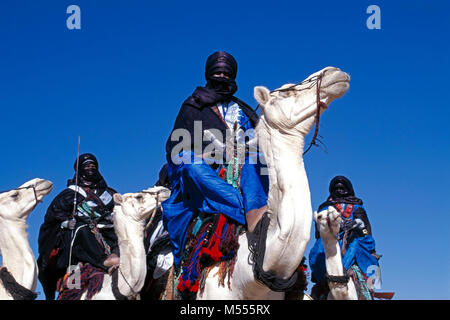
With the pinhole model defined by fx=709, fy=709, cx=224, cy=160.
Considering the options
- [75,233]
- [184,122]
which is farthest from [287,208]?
[75,233]

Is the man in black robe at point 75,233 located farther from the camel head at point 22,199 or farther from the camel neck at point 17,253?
the camel neck at point 17,253

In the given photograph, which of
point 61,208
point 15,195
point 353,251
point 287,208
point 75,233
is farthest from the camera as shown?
point 353,251

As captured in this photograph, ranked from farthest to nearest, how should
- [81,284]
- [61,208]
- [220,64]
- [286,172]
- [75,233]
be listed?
[61,208]
[75,233]
[81,284]
[220,64]
[286,172]

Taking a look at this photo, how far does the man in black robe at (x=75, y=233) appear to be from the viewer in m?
9.29

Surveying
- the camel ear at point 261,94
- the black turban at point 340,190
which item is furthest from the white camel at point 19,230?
the black turban at point 340,190

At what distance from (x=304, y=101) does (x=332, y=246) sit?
10.8 feet

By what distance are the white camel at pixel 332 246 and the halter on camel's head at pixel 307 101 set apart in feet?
8.64

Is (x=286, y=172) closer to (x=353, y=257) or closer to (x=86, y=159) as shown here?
(x=353, y=257)

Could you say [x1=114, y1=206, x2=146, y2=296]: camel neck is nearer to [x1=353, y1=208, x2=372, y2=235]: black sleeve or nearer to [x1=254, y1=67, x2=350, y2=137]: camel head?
[x1=254, y1=67, x2=350, y2=137]: camel head

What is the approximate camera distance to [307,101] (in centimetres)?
569

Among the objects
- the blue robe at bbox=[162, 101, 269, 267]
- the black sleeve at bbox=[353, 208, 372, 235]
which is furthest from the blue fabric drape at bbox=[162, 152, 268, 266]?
the black sleeve at bbox=[353, 208, 372, 235]

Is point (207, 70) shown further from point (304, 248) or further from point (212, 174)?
point (304, 248)

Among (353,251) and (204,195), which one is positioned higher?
(353,251)
